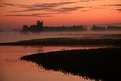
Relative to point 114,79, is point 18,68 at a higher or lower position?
lower

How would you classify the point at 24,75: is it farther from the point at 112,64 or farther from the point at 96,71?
the point at 112,64

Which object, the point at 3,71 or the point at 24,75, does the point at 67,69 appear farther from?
the point at 3,71

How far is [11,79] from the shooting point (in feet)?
95.9

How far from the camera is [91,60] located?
120 feet

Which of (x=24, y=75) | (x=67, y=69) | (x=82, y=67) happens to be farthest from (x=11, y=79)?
(x=82, y=67)

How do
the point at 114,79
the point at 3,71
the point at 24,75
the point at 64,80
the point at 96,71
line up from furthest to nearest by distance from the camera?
the point at 3,71
the point at 24,75
the point at 96,71
the point at 64,80
the point at 114,79

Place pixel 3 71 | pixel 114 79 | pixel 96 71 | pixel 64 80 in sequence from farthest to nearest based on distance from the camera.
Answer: pixel 3 71 < pixel 96 71 < pixel 64 80 < pixel 114 79

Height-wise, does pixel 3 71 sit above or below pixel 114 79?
below

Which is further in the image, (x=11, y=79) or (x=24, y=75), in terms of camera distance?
(x=24, y=75)

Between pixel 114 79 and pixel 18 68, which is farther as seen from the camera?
pixel 18 68

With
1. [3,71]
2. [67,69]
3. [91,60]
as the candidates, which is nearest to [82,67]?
[67,69]

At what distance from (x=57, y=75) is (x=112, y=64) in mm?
8935

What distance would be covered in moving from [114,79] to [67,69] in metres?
9.84

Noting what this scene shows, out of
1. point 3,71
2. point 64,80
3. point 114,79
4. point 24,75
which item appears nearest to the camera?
point 114,79
